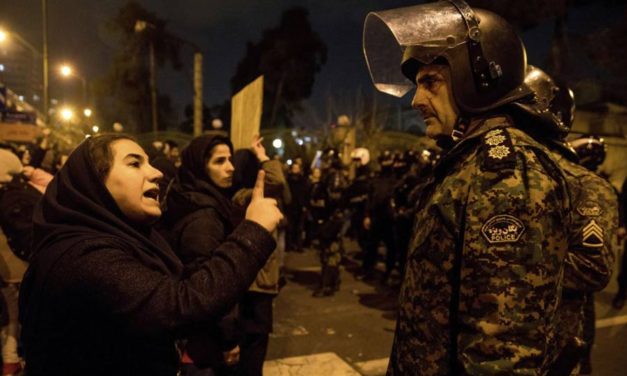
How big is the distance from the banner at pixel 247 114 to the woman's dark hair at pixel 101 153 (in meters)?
1.30

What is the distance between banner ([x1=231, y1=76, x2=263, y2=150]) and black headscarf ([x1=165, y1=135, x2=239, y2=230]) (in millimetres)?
118

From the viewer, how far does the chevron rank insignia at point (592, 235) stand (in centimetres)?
243

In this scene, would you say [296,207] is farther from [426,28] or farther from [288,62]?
[288,62]

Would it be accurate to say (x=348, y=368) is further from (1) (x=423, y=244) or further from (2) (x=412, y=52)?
(2) (x=412, y=52)

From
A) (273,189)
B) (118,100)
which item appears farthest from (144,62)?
(273,189)

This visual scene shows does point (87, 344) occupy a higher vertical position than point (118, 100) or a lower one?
lower

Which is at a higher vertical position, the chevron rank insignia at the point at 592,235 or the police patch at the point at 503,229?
the police patch at the point at 503,229

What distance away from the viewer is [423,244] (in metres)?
1.64

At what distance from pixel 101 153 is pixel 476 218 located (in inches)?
57.3

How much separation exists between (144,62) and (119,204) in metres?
32.2

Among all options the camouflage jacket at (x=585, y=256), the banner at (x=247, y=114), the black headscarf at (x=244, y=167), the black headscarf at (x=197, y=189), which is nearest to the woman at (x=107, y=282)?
the black headscarf at (x=197, y=189)

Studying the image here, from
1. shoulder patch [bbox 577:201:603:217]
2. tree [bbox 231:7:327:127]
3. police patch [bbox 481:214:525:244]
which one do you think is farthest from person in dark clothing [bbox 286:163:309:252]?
tree [bbox 231:7:327:127]

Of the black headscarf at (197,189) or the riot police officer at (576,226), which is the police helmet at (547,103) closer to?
the riot police officer at (576,226)

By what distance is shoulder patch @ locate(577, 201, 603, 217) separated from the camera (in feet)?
8.38
